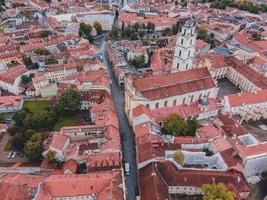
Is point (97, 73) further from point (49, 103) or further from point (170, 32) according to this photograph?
point (170, 32)

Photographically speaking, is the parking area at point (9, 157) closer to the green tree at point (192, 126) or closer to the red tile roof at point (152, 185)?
the red tile roof at point (152, 185)

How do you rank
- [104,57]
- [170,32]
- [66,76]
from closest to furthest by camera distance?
[66,76], [104,57], [170,32]

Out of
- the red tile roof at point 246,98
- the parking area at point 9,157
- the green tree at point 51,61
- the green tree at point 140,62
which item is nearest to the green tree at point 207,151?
the red tile roof at point 246,98

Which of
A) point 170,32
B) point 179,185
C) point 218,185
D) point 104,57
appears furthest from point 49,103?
point 170,32

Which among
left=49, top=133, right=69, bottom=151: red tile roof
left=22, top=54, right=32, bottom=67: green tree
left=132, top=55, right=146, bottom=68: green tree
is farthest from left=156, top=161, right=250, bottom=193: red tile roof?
left=22, top=54, right=32, bottom=67: green tree

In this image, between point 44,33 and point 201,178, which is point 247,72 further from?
point 44,33

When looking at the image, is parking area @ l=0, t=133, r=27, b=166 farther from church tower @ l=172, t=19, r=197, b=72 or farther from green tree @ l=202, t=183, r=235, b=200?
church tower @ l=172, t=19, r=197, b=72
